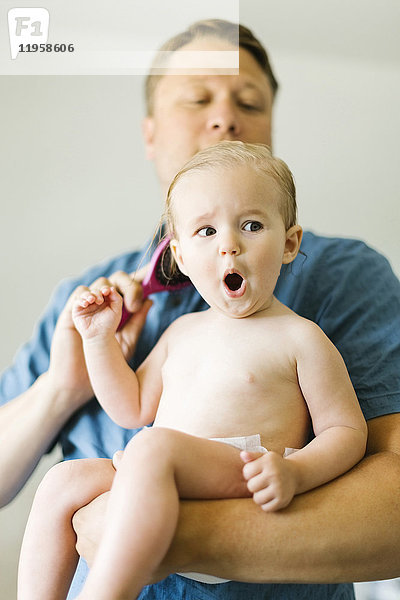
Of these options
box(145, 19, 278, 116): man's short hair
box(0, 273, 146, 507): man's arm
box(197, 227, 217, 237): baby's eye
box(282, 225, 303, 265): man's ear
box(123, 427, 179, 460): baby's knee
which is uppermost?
box(145, 19, 278, 116): man's short hair

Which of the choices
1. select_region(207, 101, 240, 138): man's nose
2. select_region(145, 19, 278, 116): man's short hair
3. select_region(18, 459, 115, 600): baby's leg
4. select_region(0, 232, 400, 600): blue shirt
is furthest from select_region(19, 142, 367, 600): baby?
select_region(145, 19, 278, 116): man's short hair

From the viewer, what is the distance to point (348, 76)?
6.10ft

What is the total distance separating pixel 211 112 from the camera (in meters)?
1.31

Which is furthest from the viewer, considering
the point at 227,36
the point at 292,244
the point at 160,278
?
the point at 227,36

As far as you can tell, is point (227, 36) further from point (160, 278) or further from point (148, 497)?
point (148, 497)

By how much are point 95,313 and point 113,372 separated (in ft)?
0.35

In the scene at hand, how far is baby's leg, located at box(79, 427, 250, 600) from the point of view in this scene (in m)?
0.72

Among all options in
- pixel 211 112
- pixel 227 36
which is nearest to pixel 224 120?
pixel 211 112

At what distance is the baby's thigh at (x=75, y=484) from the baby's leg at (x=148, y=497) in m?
0.16

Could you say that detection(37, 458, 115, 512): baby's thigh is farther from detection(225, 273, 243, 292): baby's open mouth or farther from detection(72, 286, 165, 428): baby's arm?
detection(225, 273, 243, 292): baby's open mouth

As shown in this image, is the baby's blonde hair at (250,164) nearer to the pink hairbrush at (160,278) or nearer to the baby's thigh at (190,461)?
the pink hairbrush at (160,278)

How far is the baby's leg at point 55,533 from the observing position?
91 cm

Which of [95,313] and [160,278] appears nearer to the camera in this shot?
[95,313]

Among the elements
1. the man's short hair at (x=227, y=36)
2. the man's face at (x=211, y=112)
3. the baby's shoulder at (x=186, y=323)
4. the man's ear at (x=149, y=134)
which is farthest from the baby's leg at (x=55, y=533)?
the man's short hair at (x=227, y=36)
